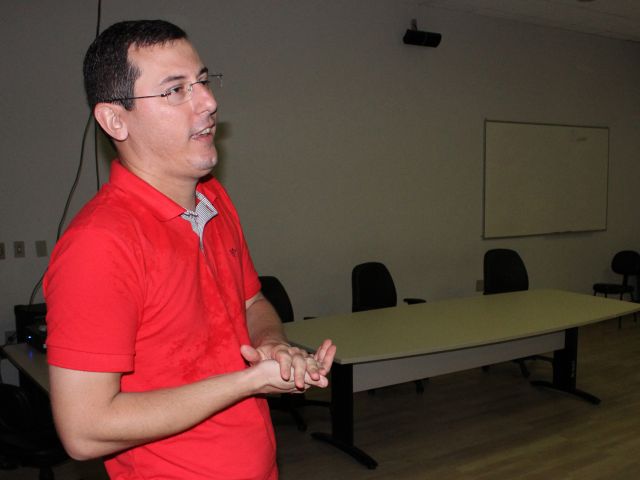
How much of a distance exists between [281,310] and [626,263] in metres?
4.91

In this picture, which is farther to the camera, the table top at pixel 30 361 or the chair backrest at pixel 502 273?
the chair backrest at pixel 502 273

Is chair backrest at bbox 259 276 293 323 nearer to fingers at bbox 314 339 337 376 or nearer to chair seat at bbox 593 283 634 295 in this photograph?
fingers at bbox 314 339 337 376

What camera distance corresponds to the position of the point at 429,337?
3.34 meters

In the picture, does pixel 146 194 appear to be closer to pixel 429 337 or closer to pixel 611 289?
pixel 429 337

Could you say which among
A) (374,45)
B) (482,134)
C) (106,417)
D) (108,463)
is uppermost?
(374,45)

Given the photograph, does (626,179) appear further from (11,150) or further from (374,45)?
(11,150)

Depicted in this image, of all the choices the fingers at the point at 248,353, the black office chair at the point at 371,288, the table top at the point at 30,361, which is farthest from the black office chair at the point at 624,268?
the fingers at the point at 248,353

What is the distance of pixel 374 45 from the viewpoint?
5266 millimetres

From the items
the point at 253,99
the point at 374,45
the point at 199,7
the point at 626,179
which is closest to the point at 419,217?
the point at 374,45

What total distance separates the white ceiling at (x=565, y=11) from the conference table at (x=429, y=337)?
294cm

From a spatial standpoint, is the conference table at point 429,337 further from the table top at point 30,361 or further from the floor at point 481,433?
the table top at point 30,361

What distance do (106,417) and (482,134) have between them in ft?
18.7

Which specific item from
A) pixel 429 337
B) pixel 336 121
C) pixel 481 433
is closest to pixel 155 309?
pixel 429 337

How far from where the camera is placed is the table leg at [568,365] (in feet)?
14.4
